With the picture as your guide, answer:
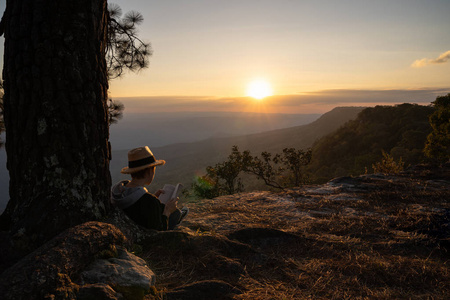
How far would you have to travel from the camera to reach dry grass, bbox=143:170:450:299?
2.60 m

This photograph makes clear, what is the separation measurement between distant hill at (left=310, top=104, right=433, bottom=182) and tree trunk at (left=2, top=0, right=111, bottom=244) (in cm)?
2059

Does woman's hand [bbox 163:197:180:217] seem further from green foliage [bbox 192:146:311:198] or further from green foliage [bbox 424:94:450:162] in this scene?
green foliage [bbox 424:94:450:162]

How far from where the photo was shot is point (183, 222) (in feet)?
14.8

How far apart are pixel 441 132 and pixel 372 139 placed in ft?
57.1

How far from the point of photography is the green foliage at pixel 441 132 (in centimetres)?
1192

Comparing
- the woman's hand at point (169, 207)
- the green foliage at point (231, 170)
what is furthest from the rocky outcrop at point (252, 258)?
the green foliage at point (231, 170)

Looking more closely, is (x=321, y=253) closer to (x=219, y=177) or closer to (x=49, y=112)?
(x=49, y=112)

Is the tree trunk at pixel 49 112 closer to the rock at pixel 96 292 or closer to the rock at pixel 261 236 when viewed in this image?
the rock at pixel 96 292

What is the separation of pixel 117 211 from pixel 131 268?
3.78ft

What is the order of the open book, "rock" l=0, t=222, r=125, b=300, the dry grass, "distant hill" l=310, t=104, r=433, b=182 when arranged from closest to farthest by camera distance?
1. "rock" l=0, t=222, r=125, b=300
2. the dry grass
3. the open book
4. "distant hill" l=310, t=104, r=433, b=182

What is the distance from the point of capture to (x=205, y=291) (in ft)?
7.54

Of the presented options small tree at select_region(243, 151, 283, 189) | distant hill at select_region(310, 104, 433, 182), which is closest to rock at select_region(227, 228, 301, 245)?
small tree at select_region(243, 151, 283, 189)

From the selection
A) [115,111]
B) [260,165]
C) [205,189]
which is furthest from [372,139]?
[115,111]

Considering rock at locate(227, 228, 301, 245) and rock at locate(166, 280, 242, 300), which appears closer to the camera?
rock at locate(166, 280, 242, 300)
